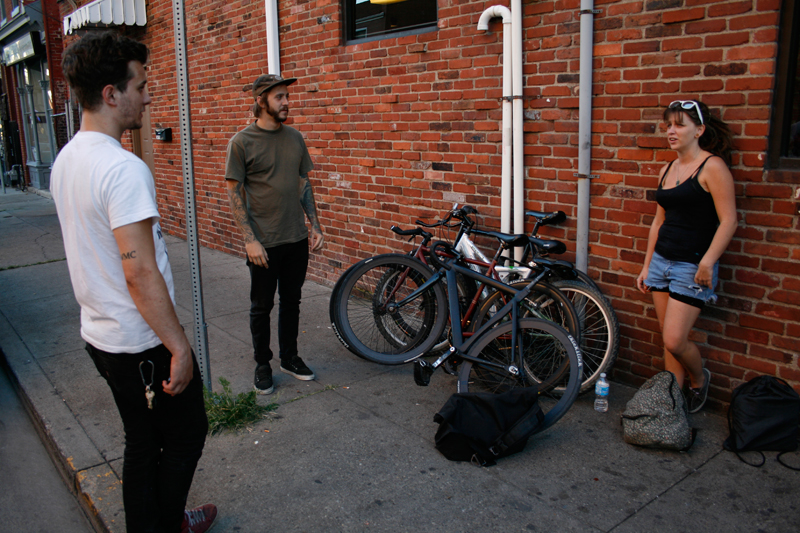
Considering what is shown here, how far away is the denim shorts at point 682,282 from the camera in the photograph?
354 cm

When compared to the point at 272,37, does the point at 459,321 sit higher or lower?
lower

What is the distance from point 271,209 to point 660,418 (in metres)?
2.73

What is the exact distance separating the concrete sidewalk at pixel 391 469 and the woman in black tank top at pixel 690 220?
0.69 m

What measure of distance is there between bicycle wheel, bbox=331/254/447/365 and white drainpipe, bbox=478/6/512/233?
818 millimetres

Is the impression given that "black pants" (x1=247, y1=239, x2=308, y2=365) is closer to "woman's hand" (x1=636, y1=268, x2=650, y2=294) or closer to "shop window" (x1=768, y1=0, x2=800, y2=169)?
"woman's hand" (x1=636, y1=268, x2=650, y2=294)

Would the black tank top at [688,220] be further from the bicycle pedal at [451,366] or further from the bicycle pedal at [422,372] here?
the bicycle pedal at [422,372]

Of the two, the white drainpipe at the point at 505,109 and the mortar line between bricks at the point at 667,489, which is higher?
the white drainpipe at the point at 505,109

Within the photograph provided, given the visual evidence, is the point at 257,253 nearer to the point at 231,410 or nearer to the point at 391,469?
the point at 231,410

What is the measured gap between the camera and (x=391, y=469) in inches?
132

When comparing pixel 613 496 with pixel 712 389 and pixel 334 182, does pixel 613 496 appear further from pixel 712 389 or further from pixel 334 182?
pixel 334 182

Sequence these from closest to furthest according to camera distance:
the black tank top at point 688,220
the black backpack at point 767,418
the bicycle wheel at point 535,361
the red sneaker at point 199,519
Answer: the red sneaker at point 199,519 → the black backpack at point 767,418 → the black tank top at point 688,220 → the bicycle wheel at point 535,361

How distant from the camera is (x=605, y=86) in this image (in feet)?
13.7

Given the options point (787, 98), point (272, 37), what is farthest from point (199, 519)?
point (272, 37)

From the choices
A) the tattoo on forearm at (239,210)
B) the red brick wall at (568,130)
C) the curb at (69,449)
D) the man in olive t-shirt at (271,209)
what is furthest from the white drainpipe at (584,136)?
the curb at (69,449)
